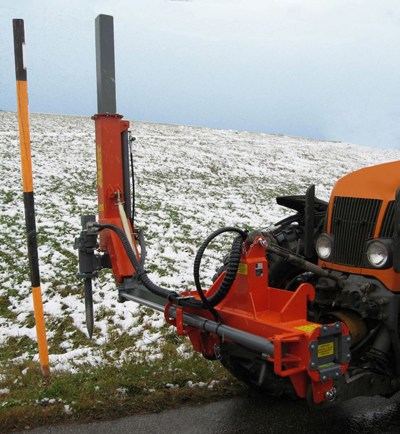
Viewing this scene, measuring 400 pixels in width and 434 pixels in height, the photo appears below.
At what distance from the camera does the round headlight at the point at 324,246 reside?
3.76 metres

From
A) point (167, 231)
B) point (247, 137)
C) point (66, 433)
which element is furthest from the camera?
point (247, 137)

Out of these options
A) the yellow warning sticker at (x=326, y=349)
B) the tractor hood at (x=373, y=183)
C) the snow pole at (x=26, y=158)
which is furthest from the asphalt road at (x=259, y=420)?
the tractor hood at (x=373, y=183)

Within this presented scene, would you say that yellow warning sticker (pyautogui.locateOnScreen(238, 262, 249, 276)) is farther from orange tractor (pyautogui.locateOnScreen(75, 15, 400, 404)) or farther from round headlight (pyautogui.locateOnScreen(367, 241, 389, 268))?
round headlight (pyautogui.locateOnScreen(367, 241, 389, 268))

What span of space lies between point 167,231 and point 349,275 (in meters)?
6.76

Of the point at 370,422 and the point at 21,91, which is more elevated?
the point at 21,91

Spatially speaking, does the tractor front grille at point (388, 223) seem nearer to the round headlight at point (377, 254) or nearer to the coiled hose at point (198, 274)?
the round headlight at point (377, 254)

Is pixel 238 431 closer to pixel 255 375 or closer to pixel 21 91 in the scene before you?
pixel 255 375

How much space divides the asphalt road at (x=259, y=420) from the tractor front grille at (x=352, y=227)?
1.18 m

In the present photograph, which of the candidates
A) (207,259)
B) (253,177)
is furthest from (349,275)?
(253,177)

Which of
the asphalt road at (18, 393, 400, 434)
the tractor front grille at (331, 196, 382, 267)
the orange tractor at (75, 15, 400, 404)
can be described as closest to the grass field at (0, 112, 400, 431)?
the asphalt road at (18, 393, 400, 434)

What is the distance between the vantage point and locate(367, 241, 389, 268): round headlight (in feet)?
11.0

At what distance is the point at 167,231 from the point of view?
398 inches

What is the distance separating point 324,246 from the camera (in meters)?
3.80

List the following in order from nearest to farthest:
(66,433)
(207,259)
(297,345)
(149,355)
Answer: (297,345), (66,433), (149,355), (207,259)
